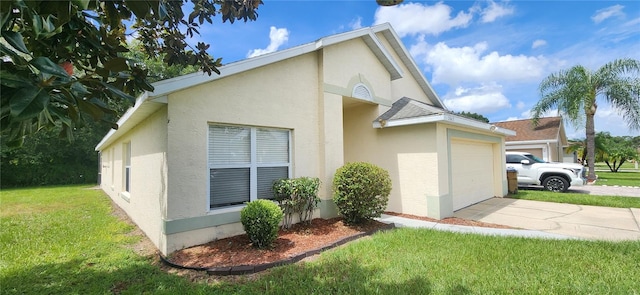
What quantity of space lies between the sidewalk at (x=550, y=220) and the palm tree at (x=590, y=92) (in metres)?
10.7

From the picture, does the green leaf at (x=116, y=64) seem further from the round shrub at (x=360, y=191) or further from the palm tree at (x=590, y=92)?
the palm tree at (x=590, y=92)

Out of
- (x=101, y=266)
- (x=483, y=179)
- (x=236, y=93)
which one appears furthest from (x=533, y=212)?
(x=101, y=266)

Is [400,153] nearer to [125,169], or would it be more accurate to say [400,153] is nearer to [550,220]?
[550,220]

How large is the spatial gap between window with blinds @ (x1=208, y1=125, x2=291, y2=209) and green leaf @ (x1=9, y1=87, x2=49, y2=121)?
416 centimetres

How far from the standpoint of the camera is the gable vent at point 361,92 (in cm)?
841

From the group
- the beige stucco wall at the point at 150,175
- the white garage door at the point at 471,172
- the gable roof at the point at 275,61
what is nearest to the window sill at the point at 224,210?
the beige stucco wall at the point at 150,175

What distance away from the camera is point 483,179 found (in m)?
11.0

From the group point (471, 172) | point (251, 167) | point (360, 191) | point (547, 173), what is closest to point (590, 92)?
point (547, 173)

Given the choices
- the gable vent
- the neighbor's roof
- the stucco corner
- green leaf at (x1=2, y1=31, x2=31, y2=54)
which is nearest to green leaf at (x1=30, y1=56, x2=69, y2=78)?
green leaf at (x1=2, y1=31, x2=31, y2=54)

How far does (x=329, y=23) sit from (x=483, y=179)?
27.7ft

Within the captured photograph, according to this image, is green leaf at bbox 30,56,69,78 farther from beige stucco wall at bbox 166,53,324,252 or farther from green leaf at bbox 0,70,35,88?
beige stucco wall at bbox 166,53,324,252

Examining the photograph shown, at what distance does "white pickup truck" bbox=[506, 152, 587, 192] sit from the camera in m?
12.7

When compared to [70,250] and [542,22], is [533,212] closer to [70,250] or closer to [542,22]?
[542,22]

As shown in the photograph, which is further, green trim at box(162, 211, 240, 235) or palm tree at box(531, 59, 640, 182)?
palm tree at box(531, 59, 640, 182)
